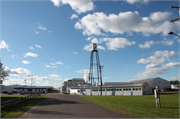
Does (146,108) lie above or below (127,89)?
above

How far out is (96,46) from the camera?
48719 mm

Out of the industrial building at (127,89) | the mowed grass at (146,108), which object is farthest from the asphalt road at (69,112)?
the industrial building at (127,89)

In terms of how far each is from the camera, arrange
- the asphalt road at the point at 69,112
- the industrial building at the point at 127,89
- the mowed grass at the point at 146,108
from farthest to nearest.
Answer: the industrial building at the point at 127,89 < the mowed grass at the point at 146,108 < the asphalt road at the point at 69,112

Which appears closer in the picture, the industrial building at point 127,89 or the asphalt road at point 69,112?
the asphalt road at point 69,112

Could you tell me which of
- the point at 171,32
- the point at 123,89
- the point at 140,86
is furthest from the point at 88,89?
the point at 171,32

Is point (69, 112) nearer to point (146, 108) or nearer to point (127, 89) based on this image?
point (146, 108)

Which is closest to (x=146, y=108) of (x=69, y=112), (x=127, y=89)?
(x=69, y=112)

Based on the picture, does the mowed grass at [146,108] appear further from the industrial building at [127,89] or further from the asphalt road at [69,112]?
the industrial building at [127,89]

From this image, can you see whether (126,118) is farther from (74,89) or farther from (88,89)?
(74,89)

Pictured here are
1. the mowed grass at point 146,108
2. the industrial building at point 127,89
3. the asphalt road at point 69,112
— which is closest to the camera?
the asphalt road at point 69,112

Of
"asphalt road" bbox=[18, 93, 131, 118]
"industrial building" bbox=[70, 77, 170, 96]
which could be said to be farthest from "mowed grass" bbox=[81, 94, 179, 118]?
"industrial building" bbox=[70, 77, 170, 96]

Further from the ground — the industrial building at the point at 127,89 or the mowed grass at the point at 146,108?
the mowed grass at the point at 146,108

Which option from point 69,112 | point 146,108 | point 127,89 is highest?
point 69,112

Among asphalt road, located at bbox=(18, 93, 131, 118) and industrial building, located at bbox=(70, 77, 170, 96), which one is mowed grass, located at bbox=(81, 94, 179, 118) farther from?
industrial building, located at bbox=(70, 77, 170, 96)
